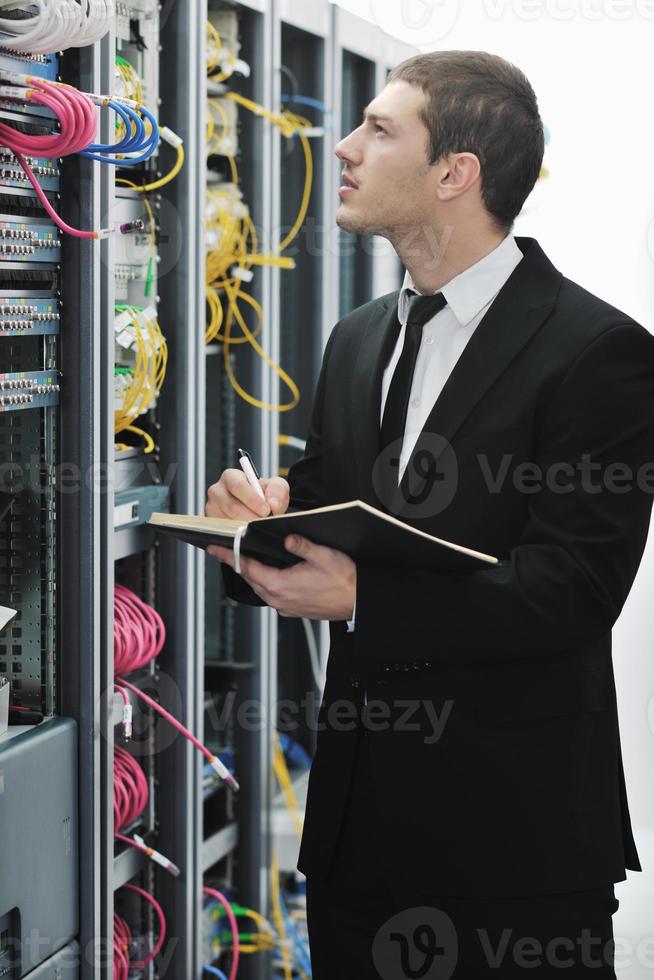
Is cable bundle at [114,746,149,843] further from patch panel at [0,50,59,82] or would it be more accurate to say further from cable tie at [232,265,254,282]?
patch panel at [0,50,59,82]

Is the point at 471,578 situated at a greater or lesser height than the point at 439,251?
lesser

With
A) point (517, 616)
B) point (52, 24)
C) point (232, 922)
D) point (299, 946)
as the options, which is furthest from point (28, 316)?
point (299, 946)

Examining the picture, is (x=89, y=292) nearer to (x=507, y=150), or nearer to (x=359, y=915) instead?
(x=507, y=150)

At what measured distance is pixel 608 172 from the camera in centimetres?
285

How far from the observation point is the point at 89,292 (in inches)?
68.6

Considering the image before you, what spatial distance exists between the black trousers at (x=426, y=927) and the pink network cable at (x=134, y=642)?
53 centimetres

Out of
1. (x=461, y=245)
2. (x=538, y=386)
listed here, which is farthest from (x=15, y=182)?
(x=538, y=386)

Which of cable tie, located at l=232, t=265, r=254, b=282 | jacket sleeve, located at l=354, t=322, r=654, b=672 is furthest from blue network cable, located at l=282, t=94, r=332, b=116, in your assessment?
jacket sleeve, located at l=354, t=322, r=654, b=672

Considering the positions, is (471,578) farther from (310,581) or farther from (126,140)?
(126,140)

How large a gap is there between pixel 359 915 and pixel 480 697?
36cm

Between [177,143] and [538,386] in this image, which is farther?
[177,143]

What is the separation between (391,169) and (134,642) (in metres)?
0.95

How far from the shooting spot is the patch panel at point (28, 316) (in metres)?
1.61

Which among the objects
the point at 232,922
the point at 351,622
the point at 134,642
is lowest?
the point at 232,922
